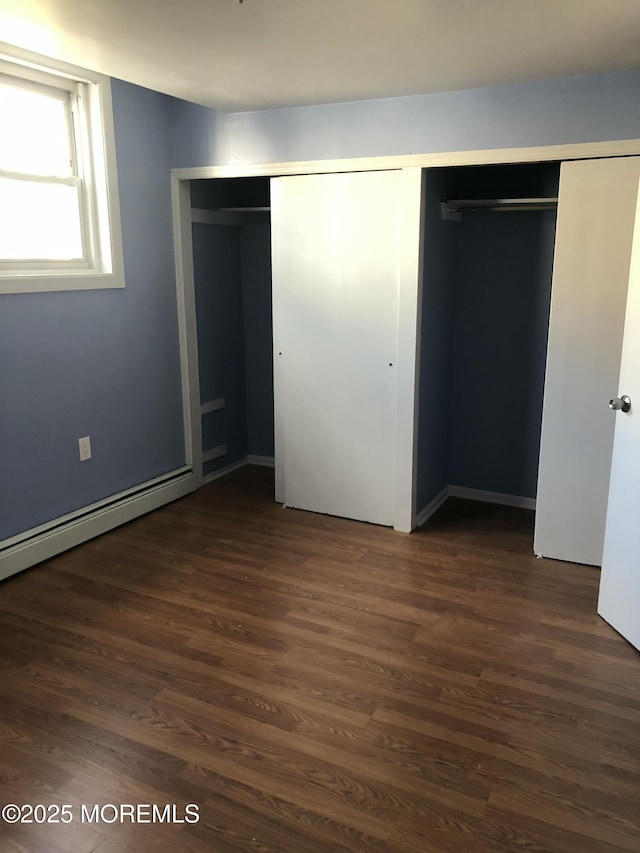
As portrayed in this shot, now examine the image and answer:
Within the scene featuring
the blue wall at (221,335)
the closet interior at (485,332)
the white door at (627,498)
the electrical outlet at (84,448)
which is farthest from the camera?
the blue wall at (221,335)

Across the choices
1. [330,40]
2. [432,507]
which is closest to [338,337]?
[432,507]

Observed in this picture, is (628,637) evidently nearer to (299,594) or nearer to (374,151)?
(299,594)

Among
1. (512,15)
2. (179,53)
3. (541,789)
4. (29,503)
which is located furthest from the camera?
(29,503)

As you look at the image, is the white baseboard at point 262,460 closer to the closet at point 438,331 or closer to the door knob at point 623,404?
the closet at point 438,331

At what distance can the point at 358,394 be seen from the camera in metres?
3.73

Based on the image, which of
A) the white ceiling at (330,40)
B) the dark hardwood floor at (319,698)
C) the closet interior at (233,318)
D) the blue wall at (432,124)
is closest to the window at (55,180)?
the white ceiling at (330,40)

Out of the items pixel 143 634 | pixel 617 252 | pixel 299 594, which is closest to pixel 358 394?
pixel 299 594

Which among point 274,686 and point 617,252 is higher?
Result: point 617,252

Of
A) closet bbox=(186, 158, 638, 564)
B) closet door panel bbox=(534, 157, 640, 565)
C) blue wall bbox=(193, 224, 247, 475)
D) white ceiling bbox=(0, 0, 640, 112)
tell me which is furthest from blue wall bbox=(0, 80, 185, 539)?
closet door panel bbox=(534, 157, 640, 565)

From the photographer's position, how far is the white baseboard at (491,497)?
413cm

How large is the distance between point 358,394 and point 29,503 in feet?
5.76

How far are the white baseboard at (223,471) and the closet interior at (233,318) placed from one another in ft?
0.05

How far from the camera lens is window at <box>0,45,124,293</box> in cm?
316

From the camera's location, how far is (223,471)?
15.6 ft
